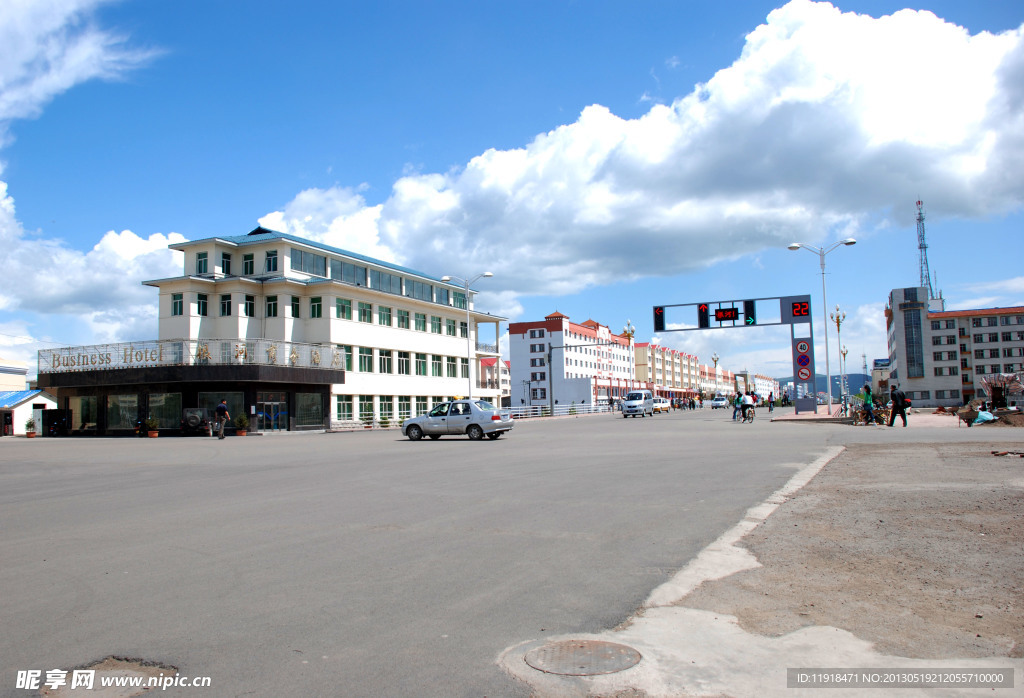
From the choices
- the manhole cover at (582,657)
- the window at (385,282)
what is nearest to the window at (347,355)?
the window at (385,282)

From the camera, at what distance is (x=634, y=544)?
755 centimetres

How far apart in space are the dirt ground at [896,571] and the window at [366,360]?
4244cm

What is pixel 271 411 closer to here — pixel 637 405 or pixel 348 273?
pixel 348 273

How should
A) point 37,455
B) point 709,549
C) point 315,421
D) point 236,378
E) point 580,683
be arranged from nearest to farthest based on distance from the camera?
point 580,683 → point 709,549 → point 37,455 → point 236,378 → point 315,421

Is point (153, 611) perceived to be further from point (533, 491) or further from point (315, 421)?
point (315, 421)

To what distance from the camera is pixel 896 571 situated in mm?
6129

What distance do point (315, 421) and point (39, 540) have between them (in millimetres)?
37372

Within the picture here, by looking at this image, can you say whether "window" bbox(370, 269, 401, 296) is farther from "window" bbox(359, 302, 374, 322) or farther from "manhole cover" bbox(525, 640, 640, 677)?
"manhole cover" bbox(525, 640, 640, 677)

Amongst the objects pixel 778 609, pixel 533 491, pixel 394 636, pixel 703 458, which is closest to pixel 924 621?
pixel 778 609

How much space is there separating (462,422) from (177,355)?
19847 millimetres

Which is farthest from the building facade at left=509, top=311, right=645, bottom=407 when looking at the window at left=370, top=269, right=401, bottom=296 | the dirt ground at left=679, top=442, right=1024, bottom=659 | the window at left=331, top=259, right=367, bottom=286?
the dirt ground at left=679, top=442, right=1024, bottom=659

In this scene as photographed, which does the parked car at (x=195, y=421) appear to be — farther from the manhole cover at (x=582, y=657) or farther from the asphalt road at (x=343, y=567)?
the manhole cover at (x=582, y=657)

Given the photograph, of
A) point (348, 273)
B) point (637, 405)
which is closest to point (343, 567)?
point (348, 273)

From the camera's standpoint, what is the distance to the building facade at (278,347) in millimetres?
39906
